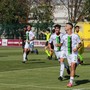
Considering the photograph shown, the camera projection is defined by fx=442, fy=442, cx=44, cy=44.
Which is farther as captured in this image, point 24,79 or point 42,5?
point 42,5

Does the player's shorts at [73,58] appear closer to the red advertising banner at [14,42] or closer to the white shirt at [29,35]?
the white shirt at [29,35]

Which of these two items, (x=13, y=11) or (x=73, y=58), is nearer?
(x=73, y=58)

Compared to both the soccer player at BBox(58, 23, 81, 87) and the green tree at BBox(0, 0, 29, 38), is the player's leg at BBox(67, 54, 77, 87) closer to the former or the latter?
the soccer player at BBox(58, 23, 81, 87)

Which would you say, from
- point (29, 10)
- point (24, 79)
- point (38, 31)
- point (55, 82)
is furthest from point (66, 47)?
point (29, 10)

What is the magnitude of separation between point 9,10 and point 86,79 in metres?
58.4

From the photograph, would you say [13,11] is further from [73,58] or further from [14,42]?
[73,58]

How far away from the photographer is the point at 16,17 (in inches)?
2862

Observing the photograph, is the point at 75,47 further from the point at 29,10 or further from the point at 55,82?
the point at 29,10

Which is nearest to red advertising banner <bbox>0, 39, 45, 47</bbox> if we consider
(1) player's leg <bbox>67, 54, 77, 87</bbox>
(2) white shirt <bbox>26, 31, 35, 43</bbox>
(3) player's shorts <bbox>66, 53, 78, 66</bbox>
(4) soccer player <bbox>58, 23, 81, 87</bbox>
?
(2) white shirt <bbox>26, 31, 35, 43</bbox>

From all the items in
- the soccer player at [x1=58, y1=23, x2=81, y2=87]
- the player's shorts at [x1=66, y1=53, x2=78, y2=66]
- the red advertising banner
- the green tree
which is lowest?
the red advertising banner

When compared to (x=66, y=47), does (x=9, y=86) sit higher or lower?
lower

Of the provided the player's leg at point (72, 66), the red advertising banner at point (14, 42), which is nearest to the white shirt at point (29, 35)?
the player's leg at point (72, 66)

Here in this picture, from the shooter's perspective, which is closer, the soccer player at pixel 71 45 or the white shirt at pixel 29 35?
the soccer player at pixel 71 45

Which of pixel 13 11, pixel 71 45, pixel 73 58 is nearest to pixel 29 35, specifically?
pixel 71 45
